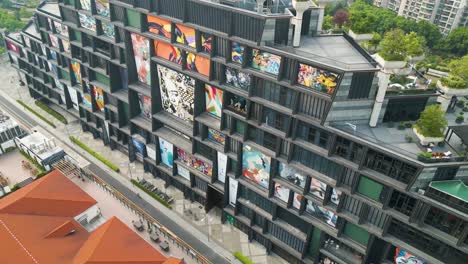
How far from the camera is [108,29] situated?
63719 millimetres

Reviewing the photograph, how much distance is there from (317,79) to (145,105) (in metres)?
36.5

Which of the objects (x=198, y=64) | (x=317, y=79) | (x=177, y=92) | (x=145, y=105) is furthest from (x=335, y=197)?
(x=145, y=105)

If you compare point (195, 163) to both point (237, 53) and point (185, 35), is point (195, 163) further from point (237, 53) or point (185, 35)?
point (237, 53)

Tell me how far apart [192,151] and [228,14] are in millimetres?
24986

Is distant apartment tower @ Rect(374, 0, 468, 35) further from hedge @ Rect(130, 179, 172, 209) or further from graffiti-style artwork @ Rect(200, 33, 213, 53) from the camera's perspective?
hedge @ Rect(130, 179, 172, 209)

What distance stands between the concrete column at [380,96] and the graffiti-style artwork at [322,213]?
13946mm

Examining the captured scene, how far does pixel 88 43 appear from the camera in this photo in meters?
70.1

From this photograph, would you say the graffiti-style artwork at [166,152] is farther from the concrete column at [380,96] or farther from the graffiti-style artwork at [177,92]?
the concrete column at [380,96]

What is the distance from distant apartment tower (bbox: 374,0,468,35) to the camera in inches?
5753

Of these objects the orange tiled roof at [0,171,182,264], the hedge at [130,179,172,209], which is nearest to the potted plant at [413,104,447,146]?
the orange tiled roof at [0,171,182,264]

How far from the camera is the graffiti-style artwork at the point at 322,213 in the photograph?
48528 mm

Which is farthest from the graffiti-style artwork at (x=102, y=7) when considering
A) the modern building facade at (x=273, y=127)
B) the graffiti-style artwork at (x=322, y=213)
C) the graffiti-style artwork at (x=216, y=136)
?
the graffiti-style artwork at (x=322, y=213)

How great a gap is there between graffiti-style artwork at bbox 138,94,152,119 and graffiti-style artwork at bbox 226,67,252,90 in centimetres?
2049

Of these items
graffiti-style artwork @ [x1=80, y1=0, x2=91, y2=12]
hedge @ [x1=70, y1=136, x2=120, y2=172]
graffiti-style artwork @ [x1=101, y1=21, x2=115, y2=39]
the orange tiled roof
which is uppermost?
graffiti-style artwork @ [x1=80, y1=0, x2=91, y2=12]
